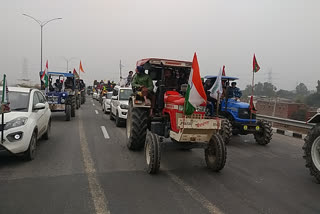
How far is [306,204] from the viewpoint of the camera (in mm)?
4406

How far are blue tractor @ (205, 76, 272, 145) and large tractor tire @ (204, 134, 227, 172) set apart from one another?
2645mm

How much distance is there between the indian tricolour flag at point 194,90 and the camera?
4.99 metres

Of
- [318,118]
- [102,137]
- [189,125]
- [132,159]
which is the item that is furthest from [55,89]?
[318,118]

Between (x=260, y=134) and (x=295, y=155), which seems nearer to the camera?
(x=295, y=155)

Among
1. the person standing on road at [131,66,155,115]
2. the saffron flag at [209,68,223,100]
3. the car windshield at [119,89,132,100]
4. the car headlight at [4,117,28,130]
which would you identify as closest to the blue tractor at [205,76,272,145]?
the saffron flag at [209,68,223,100]

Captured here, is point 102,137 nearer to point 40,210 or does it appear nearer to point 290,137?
point 40,210

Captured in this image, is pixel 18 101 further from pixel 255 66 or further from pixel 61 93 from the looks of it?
pixel 255 66

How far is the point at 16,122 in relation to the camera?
580 cm

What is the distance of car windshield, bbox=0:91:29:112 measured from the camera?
6.47 meters

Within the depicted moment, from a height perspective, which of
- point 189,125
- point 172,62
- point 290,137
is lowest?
point 290,137

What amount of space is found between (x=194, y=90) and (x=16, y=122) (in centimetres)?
374

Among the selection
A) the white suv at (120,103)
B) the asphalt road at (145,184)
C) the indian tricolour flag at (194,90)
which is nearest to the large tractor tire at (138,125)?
the asphalt road at (145,184)

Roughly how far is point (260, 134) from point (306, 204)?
5134 mm

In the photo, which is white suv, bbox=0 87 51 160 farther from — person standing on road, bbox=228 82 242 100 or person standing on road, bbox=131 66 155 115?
person standing on road, bbox=228 82 242 100
